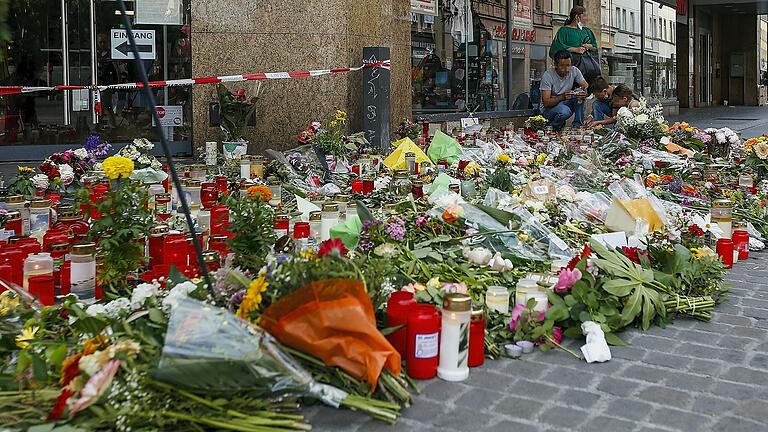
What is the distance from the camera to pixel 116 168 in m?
5.20

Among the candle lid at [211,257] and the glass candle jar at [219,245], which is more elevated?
the glass candle jar at [219,245]

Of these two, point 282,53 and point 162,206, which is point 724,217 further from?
point 282,53

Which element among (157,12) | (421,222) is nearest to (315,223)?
(421,222)

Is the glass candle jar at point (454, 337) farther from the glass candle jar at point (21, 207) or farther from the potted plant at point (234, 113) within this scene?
the potted plant at point (234, 113)

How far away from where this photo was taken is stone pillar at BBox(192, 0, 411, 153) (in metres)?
11.3

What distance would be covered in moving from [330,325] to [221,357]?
0.46 meters

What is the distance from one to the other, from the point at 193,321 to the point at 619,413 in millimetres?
1684

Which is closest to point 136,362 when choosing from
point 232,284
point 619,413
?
point 232,284

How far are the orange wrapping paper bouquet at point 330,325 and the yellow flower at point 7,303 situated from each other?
1291 millimetres

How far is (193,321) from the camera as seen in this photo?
3264mm

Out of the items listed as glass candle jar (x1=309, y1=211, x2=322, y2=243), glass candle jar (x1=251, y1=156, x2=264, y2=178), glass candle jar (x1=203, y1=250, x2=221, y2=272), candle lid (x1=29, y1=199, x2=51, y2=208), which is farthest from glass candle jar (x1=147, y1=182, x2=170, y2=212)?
glass candle jar (x1=203, y1=250, x2=221, y2=272)

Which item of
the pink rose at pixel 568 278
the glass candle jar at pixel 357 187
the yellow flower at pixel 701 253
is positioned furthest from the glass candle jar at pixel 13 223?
the yellow flower at pixel 701 253

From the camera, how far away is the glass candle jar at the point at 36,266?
4.59 metres

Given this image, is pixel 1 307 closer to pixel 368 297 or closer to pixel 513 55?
pixel 368 297
